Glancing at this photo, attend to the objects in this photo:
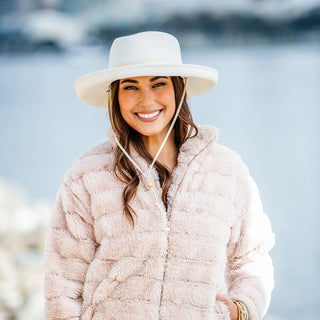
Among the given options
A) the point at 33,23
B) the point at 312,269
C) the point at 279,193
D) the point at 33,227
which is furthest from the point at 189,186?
the point at 33,23

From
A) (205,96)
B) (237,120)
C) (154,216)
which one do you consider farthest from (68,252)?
(205,96)

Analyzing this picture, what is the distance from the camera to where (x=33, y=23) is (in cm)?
982

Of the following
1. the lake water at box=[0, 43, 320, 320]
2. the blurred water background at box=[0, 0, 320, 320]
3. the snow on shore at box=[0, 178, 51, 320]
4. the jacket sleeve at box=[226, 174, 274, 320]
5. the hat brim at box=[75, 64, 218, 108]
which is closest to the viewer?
the hat brim at box=[75, 64, 218, 108]

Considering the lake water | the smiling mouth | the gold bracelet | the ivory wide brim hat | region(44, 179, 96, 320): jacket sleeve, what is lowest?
the gold bracelet

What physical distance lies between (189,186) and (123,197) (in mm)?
177

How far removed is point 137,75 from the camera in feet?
4.00

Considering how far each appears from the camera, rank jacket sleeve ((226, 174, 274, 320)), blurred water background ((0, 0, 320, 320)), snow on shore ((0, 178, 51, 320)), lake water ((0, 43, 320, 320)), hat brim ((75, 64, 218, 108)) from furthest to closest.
Result: 1. blurred water background ((0, 0, 320, 320))
2. lake water ((0, 43, 320, 320))
3. snow on shore ((0, 178, 51, 320))
4. jacket sleeve ((226, 174, 274, 320))
5. hat brim ((75, 64, 218, 108))

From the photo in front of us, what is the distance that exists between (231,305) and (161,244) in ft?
0.81

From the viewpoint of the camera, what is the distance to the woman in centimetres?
123

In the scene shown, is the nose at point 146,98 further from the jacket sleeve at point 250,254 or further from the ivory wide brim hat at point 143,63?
the jacket sleeve at point 250,254

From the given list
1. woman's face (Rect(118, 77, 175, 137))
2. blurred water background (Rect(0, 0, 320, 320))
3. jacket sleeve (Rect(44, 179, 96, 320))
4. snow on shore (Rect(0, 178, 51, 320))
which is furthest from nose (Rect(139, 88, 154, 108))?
blurred water background (Rect(0, 0, 320, 320))

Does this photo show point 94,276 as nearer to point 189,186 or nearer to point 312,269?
point 189,186

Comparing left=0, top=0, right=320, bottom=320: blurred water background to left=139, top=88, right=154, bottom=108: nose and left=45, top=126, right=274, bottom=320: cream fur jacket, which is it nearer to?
left=45, top=126, right=274, bottom=320: cream fur jacket

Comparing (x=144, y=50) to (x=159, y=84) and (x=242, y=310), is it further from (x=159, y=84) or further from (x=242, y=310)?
(x=242, y=310)
